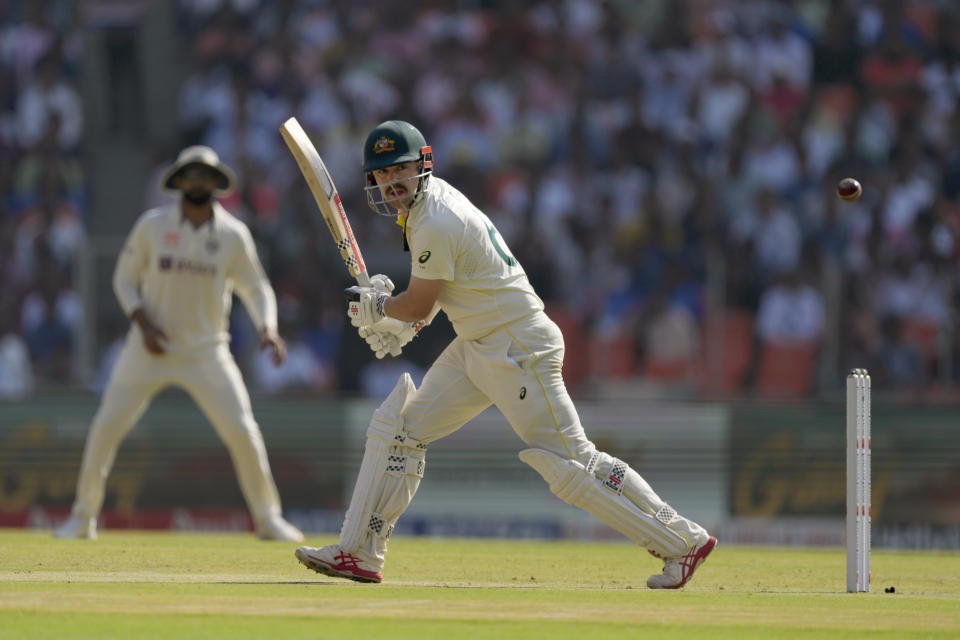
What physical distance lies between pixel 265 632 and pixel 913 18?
14.8 metres

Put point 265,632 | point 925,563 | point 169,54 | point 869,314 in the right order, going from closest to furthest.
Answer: point 265,632
point 925,563
point 869,314
point 169,54

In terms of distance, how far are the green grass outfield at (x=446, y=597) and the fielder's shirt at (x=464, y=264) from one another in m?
1.36

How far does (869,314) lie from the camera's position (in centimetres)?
1578

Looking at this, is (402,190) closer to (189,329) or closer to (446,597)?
(446,597)

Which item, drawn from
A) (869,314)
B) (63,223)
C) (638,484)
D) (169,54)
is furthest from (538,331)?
(169,54)

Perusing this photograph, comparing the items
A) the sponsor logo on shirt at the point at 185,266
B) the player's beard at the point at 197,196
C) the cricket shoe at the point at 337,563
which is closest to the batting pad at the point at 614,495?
the cricket shoe at the point at 337,563

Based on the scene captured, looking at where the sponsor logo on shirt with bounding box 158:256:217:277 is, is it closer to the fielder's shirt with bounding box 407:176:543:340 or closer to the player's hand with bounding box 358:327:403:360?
the player's hand with bounding box 358:327:403:360

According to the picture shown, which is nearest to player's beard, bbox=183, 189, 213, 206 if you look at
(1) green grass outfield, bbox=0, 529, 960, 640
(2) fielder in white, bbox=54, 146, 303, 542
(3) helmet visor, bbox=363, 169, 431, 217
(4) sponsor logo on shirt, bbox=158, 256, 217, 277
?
(2) fielder in white, bbox=54, 146, 303, 542

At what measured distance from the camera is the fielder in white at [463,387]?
7715 mm

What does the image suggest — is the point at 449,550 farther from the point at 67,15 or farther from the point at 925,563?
the point at 67,15

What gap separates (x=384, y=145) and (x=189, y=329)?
3.82m

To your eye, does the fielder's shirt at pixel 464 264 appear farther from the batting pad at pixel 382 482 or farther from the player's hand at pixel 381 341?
the batting pad at pixel 382 482

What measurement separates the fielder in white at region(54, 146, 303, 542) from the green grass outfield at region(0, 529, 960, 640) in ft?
2.42

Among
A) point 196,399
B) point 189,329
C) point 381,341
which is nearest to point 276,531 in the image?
point 196,399
